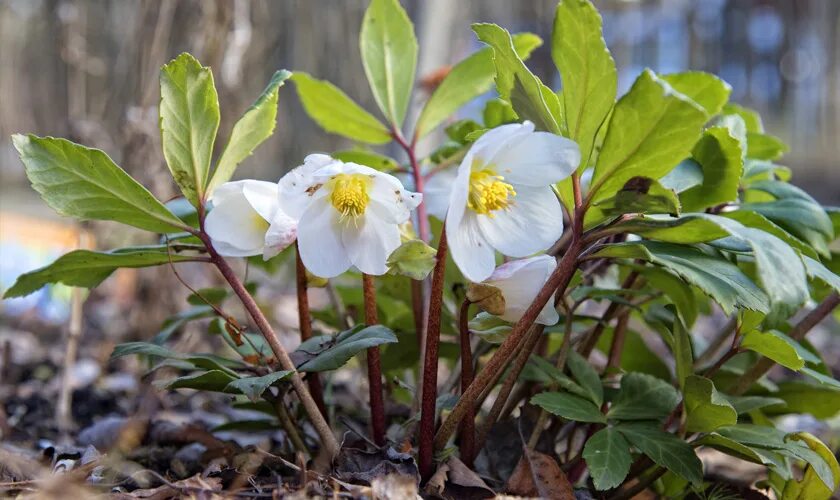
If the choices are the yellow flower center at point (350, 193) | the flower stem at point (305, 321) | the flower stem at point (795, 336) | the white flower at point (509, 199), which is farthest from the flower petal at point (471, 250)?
the flower stem at point (795, 336)

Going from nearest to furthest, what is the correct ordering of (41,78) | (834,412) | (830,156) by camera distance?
(834,412) → (41,78) → (830,156)

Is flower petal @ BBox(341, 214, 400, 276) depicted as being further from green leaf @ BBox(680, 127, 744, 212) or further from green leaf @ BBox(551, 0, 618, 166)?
green leaf @ BBox(680, 127, 744, 212)

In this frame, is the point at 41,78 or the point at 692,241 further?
the point at 41,78

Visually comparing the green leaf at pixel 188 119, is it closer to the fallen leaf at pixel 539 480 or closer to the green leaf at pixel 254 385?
the green leaf at pixel 254 385

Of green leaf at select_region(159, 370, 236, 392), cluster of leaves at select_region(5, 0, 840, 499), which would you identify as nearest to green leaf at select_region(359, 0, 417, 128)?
cluster of leaves at select_region(5, 0, 840, 499)

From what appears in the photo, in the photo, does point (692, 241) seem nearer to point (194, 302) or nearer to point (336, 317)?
point (336, 317)

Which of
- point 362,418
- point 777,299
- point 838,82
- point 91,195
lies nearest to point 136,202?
point 91,195

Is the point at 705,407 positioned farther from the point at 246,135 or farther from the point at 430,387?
the point at 246,135
